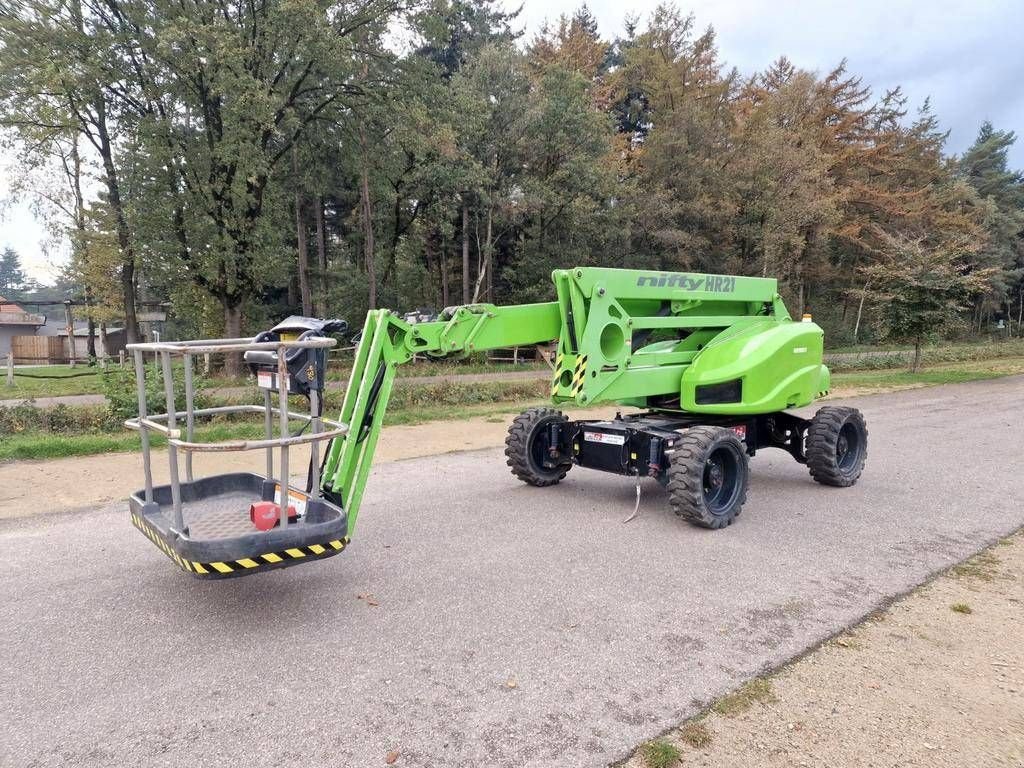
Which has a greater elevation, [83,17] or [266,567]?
[83,17]

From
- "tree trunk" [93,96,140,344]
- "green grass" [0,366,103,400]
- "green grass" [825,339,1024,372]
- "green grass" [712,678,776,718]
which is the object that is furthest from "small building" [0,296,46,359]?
"green grass" [712,678,776,718]

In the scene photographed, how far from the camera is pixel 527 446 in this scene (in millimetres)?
7035

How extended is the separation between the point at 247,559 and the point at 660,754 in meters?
2.32

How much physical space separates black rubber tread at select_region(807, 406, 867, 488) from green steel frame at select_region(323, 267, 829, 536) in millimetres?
276

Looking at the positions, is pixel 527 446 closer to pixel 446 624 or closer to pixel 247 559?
pixel 446 624

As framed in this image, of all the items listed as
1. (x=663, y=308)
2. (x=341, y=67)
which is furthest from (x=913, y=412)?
(x=341, y=67)

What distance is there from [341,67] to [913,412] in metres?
17.4

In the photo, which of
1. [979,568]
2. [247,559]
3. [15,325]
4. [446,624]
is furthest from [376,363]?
[15,325]

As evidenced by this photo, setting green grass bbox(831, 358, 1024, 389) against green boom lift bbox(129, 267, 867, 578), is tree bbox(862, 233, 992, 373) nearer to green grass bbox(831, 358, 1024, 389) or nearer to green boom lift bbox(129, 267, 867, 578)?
green grass bbox(831, 358, 1024, 389)

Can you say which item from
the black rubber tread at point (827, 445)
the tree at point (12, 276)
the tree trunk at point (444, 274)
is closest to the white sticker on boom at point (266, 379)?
the black rubber tread at point (827, 445)

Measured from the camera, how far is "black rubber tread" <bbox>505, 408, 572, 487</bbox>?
7039mm

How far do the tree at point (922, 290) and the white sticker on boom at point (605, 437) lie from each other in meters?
18.2

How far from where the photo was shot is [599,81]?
117ft

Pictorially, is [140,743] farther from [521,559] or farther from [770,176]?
[770,176]
